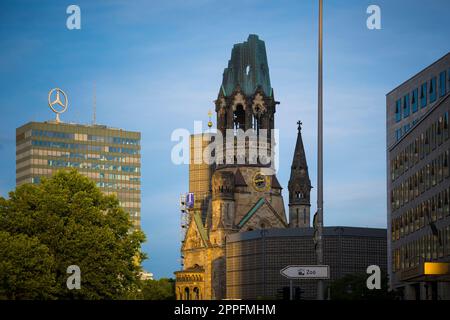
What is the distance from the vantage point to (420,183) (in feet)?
313

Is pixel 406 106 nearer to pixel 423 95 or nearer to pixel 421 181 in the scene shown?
pixel 423 95

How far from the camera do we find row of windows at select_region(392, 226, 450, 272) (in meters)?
85.2

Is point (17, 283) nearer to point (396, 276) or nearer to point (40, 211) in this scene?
point (40, 211)

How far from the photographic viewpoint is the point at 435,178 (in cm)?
8888

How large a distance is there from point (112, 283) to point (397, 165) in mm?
26719

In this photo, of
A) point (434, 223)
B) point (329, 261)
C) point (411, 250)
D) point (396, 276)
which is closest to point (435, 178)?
point (434, 223)

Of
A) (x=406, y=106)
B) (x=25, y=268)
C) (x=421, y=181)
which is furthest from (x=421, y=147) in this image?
(x=25, y=268)

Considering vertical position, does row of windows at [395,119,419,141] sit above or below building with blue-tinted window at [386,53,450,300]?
above

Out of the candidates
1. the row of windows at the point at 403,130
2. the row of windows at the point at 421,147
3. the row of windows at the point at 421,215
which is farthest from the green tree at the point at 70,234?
the row of windows at the point at 403,130

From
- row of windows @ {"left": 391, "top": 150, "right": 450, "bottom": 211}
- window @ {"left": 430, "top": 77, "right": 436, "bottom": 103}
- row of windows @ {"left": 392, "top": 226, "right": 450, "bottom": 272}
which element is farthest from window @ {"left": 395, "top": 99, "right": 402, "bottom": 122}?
row of windows @ {"left": 392, "top": 226, "right": 450, "bottom": 272}

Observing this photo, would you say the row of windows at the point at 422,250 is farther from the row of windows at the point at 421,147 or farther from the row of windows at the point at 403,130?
the row of windows at the point at 403,130

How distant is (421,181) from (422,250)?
538 cm

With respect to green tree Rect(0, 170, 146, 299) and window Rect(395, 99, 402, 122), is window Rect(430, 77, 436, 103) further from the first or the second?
green tree Rect(0, 170, 146, 299)

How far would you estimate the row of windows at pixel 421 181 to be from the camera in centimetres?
8575
